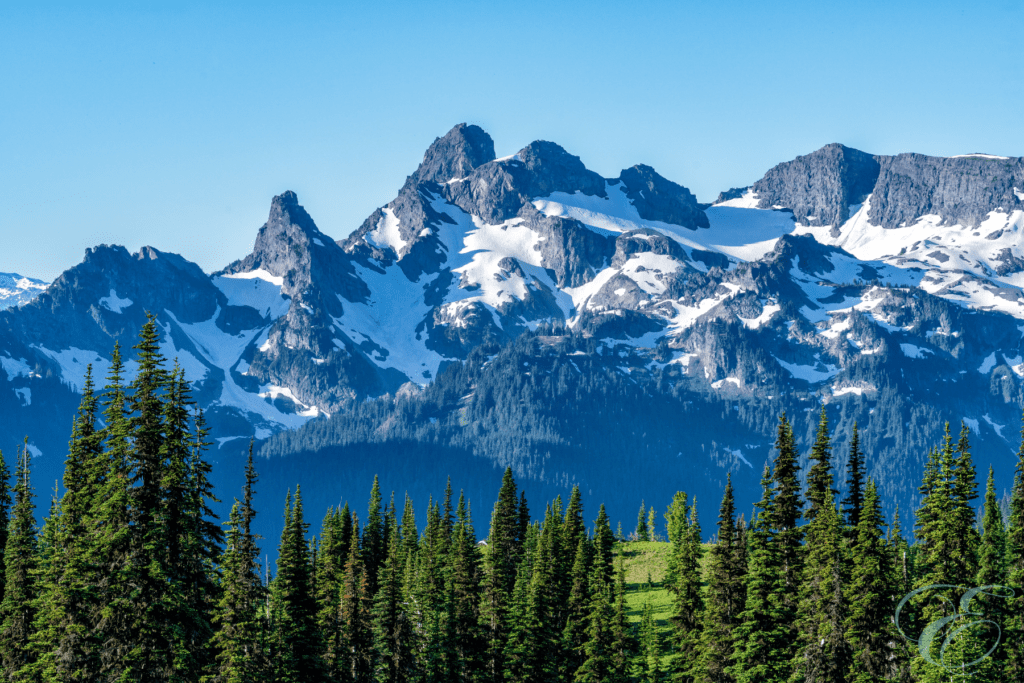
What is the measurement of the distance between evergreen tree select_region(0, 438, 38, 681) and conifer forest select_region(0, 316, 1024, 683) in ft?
0.48

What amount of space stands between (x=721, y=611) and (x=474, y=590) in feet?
101

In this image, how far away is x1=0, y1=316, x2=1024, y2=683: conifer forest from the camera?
163 ft

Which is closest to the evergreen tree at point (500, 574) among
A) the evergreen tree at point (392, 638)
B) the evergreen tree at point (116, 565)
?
the evergreen tree at point (392, 638)

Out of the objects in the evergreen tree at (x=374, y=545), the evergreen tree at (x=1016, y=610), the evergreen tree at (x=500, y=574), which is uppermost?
the evergreen tree at (x=374, y=545)

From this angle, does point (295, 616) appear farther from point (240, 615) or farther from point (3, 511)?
point (3, 511)

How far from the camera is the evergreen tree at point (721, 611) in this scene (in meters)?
87.1

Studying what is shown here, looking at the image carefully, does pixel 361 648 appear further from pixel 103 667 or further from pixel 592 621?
pixel 103 667

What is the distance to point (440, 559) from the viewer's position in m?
128

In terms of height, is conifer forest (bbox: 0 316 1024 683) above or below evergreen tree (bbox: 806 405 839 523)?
below

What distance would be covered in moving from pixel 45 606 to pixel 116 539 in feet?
59.3

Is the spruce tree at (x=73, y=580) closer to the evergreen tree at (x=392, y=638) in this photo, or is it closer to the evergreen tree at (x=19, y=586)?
the evergreen tree at (x=19, y=586)

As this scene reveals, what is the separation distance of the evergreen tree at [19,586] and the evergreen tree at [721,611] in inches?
1840

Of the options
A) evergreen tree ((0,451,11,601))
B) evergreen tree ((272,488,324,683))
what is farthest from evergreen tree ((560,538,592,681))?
evergreen tree ((0,451,11,601))

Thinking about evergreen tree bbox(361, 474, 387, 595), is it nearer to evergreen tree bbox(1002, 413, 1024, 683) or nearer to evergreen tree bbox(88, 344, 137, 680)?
evergreen tree bbox(1002, 413, 1024, 683)
